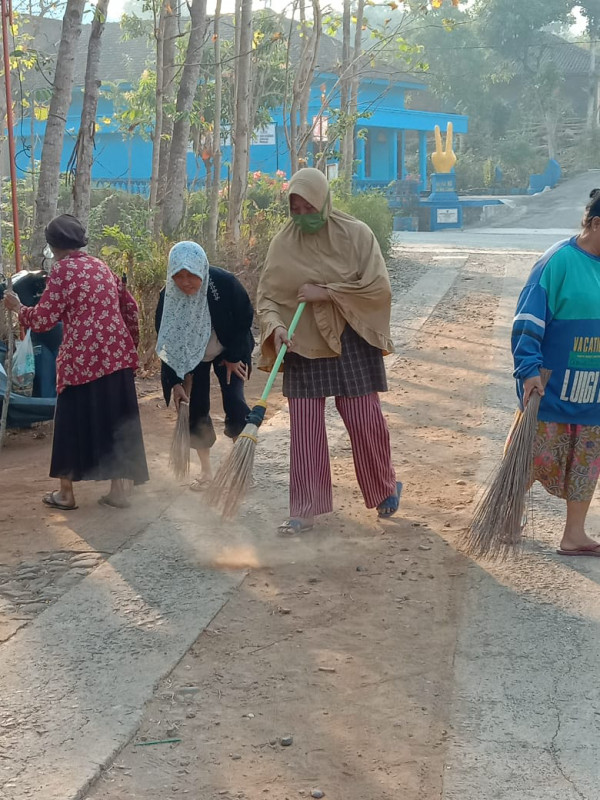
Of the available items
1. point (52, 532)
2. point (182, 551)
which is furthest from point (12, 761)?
point (52, 532)

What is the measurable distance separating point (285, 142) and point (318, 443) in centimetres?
2291

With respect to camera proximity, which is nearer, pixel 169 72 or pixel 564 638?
pixel 564 638

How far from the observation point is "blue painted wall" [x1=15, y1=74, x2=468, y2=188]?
2789cm

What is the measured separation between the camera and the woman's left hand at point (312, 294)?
15.7 ft

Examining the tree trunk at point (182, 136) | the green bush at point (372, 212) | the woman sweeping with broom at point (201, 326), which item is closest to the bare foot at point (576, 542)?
the woman sweeping with broom at point (201, 326)

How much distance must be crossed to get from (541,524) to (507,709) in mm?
1958

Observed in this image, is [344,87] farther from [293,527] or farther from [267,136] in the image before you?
[293,527]

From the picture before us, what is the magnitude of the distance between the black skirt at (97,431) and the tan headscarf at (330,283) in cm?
96

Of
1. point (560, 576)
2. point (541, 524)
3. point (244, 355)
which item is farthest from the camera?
point (244, 355)

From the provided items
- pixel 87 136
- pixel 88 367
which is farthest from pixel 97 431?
pixel 87 136

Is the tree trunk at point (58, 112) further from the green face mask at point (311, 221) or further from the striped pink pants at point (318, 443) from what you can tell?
the striped pink pants at point (318, 443)

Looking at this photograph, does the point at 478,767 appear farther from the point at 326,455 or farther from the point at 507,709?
the point at 326,455

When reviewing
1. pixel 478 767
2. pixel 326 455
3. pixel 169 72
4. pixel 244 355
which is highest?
pixel 169 72

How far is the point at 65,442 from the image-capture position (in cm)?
539
